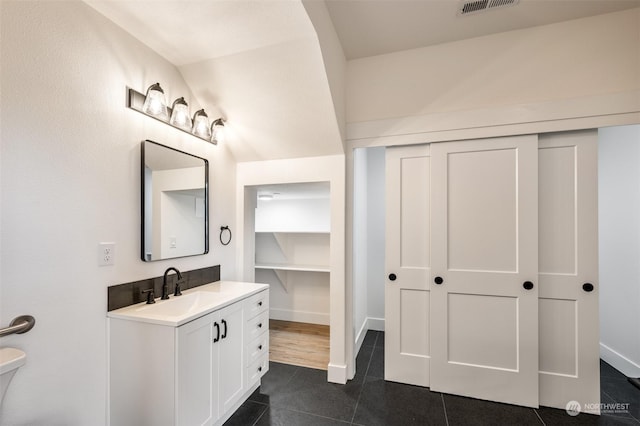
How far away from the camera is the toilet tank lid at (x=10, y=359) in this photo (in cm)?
99

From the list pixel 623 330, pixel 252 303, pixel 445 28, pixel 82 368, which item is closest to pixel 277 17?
pixel 445 28

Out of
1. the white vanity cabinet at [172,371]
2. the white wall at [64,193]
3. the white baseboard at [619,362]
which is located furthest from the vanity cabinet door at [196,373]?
the white baseboard at [619,362]

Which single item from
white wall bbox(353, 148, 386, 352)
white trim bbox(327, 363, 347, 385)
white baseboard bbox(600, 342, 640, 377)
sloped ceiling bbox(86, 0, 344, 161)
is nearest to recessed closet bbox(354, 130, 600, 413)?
white trim bbox(327, 363, 347, 385)

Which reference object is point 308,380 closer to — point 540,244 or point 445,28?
point 540,244

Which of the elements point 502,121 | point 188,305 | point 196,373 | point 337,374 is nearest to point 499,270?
point 502,121

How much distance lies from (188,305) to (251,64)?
5.84ft

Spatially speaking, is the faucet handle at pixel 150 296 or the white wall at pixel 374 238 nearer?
the faucet handle at pixel 150 296

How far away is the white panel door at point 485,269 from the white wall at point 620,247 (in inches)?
44.8

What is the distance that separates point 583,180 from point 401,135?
1.34 metres

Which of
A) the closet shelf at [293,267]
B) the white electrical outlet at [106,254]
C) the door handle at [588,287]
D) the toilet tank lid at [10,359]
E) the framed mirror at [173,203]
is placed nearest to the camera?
the toilet tank lid at [10,359]

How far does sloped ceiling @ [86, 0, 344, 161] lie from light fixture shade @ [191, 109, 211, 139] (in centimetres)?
18

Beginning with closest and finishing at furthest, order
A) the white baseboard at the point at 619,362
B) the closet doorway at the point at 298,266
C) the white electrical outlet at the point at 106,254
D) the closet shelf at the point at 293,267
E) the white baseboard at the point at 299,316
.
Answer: the white electrical outlet at the point at 106,254, the white baseboard at the point at 619,362, the closet shelf at the point at 293,267, the closet doorway at the point at 298,266, the white baseboard at the point at 299,316

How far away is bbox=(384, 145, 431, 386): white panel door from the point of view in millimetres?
2236

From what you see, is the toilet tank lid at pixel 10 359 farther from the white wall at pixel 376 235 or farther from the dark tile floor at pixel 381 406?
the white wall at pixel 376 235
